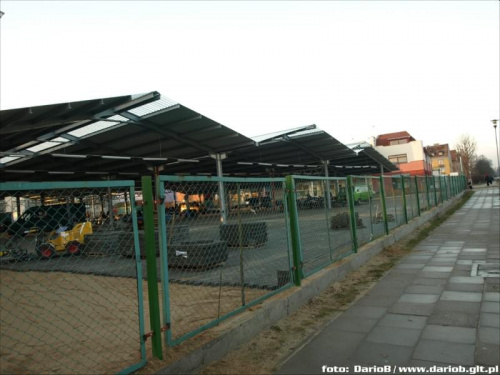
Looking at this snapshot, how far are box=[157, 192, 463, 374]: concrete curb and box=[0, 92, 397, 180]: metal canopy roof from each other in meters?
7.09

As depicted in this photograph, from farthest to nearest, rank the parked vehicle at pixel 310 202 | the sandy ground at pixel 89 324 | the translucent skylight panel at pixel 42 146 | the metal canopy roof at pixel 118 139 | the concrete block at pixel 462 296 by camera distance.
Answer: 1. the translucent skylight panel at pixel 42 146
2. the metal canopy roof at pixel 118 139
3. the parked vehicle at pixel 310 202
4. the concrete block at pixel 462 296
5. the sandy ground at pixel 89 324

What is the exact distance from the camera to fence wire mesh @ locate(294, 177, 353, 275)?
550cm

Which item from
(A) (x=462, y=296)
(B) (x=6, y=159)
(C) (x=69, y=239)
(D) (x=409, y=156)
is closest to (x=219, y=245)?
(C) (x=69, y=239)

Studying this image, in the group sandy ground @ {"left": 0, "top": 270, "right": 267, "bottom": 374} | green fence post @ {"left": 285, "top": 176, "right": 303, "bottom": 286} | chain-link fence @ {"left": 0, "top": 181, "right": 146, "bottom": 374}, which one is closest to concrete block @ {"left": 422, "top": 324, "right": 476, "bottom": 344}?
green fence post @ {"left": 285, "top": 176, "right": 303, "bottom": 286}

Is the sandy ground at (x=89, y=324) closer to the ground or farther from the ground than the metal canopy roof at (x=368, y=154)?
closer to the ground

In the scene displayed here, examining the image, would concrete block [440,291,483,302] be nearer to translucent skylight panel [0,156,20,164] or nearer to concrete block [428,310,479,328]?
concrete block [428,310,479,328]

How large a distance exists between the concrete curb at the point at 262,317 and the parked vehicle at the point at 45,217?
1428 mm

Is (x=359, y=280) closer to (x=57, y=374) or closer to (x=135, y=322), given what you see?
(x=135, y=322)

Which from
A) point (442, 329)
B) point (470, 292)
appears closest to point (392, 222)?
point (470, 292)

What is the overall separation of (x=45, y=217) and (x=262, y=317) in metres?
2.29

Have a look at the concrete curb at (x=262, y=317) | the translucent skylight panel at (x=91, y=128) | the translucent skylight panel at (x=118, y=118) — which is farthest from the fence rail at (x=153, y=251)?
the translucent skylight panel at (x=91, y=128)

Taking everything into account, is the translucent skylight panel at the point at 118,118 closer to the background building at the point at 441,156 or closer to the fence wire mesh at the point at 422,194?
the fence wire mesh at the point at 422,194

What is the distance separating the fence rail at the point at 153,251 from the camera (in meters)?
2.96

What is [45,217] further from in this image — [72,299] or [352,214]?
[352,214]
